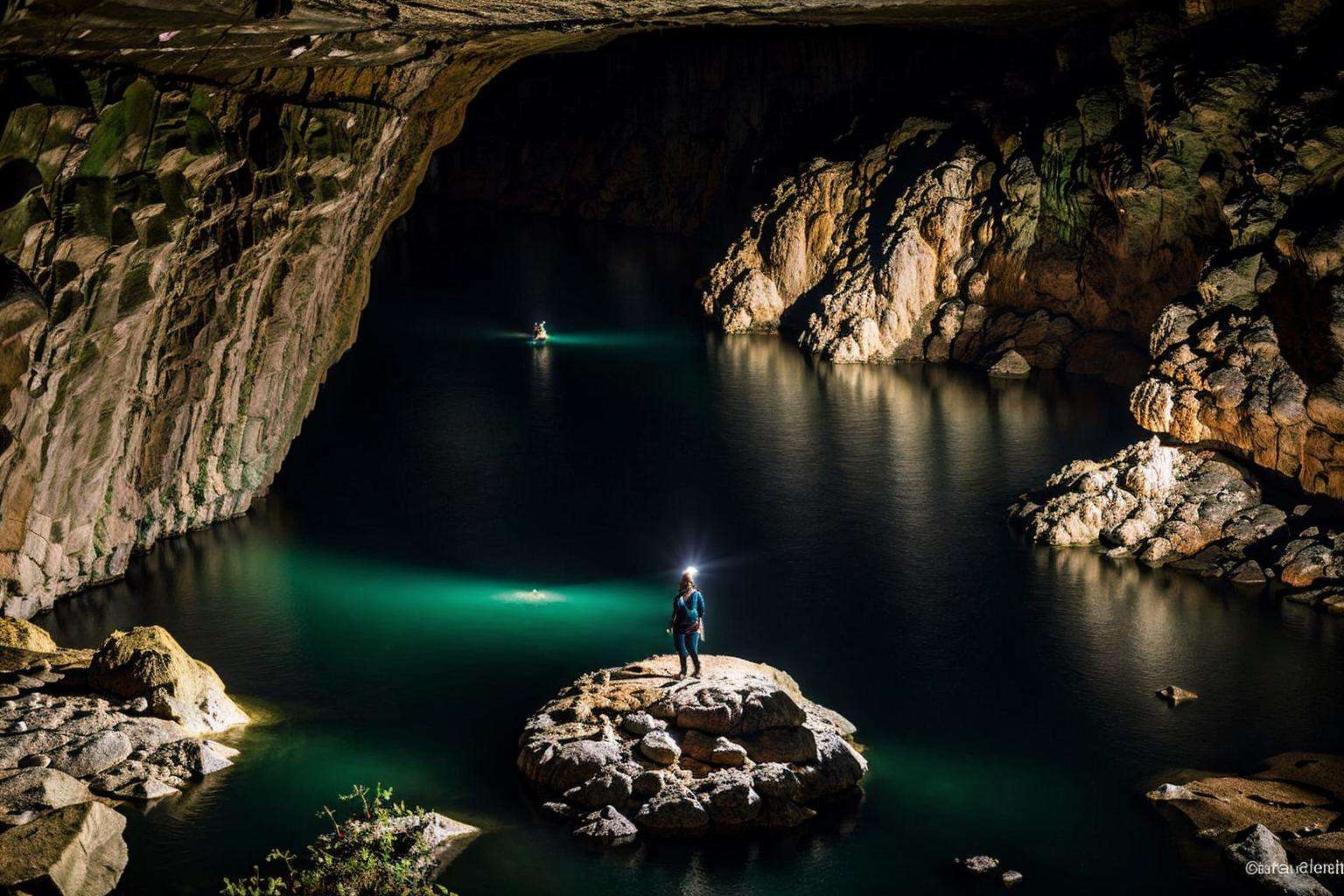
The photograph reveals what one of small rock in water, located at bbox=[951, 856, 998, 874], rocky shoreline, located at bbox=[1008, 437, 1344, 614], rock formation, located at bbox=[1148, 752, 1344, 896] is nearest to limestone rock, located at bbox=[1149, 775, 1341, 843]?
rock formation, located at bbox=[1148, 752, 1344, 896]

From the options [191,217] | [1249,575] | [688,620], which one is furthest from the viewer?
[1249,575]

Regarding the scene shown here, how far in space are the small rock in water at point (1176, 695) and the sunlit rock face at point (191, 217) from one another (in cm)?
1029

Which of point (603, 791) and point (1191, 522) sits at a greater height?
point (1191, 522)

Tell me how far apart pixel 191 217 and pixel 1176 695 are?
14.0 m

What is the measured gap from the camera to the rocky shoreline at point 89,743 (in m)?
11.3

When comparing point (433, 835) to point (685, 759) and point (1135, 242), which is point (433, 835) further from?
point (1135, 242)

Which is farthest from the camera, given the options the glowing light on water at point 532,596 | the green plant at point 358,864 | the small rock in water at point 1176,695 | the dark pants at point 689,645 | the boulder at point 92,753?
the glowing light on water at point 532,596

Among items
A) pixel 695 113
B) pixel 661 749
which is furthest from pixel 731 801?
pixel 695 113

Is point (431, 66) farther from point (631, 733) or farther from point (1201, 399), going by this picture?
point (1201, 399)

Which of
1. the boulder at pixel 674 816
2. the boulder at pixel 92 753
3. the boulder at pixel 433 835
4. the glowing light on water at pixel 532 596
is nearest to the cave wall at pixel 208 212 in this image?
the boulder at pixel 92 753

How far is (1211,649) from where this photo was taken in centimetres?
1850

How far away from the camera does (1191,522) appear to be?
2228cm

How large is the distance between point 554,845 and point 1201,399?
15.7 meters

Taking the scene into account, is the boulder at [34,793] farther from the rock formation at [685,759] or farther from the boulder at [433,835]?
the rock formation at [685,759]
